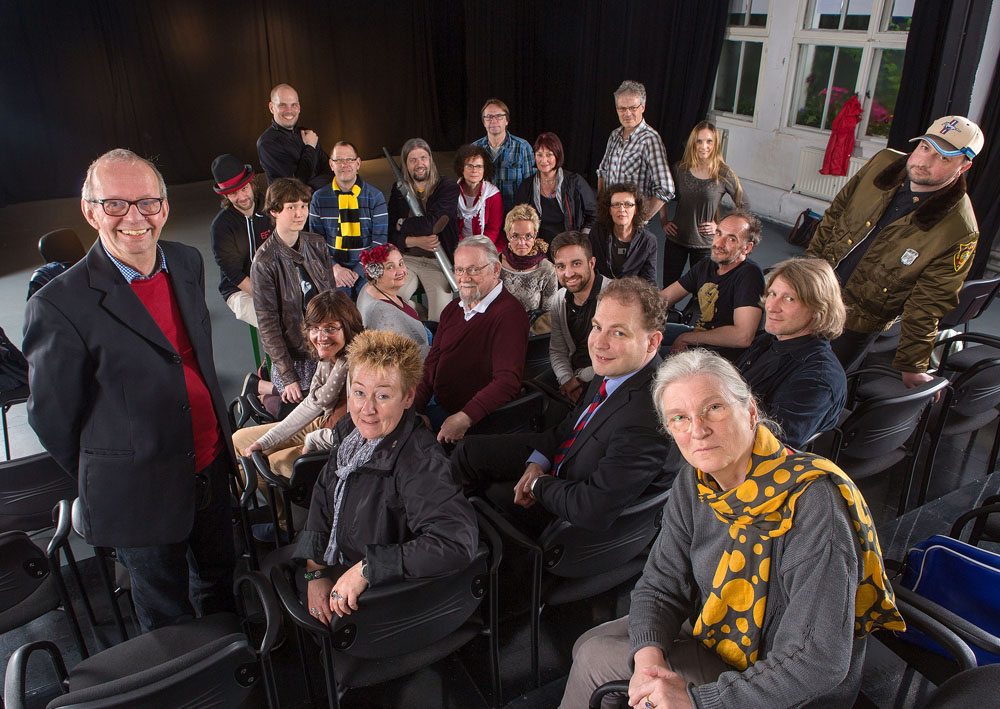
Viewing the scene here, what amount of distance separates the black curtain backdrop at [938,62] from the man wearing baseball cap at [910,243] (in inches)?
115

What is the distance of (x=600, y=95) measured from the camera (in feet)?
31.4

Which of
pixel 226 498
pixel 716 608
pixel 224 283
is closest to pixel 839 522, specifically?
pixel 716 608

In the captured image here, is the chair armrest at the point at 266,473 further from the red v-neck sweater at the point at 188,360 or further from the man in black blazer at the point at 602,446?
the man in black blazer at the point at 602,446

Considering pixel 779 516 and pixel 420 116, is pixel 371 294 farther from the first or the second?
pixel 420 116

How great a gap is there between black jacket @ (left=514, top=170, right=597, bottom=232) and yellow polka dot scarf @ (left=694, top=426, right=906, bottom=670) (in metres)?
3.14

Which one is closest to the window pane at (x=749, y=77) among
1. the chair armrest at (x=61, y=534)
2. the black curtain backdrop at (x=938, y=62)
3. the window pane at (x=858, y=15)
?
the window pane at (x=858, y=15)

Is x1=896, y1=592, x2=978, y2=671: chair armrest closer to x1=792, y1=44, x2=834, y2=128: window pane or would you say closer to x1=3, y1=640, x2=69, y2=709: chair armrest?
x1=3, y1=640, x2=69, y2=709: chair armrest

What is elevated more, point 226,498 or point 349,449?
point 349,449

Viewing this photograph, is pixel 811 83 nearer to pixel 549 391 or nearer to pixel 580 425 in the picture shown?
pixel 549 391

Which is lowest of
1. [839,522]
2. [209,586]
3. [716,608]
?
[209,586]

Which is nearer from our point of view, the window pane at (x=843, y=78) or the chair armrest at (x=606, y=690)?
the chair armrest at (x=606, y=690)

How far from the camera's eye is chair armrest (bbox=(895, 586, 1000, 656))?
161 centimetres

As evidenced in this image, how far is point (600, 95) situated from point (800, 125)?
2.90 meters

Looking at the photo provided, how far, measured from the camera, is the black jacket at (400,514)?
1748 millimetres
